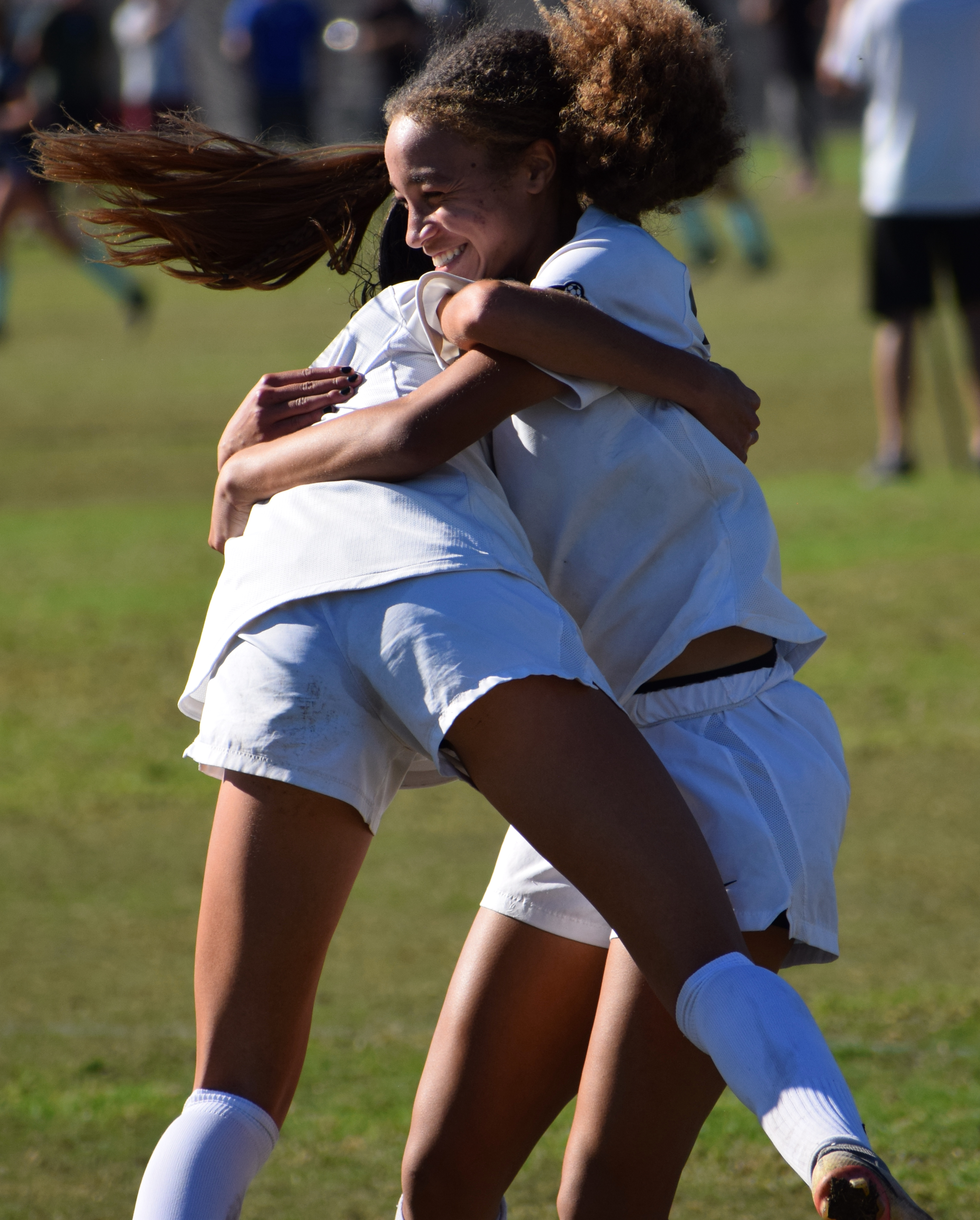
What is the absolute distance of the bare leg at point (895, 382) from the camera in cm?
801

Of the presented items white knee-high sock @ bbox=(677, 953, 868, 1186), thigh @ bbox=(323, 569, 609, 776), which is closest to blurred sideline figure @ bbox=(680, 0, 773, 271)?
thigh @ bbox=(323, 569, 609, 776)

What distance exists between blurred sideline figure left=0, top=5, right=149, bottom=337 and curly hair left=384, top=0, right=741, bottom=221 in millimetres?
10784

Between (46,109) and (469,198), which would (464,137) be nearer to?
(469,198)

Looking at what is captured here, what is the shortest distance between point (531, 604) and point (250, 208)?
36.6 inches

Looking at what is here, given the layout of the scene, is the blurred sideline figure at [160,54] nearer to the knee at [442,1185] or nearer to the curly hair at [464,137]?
the curly hair at [464,137]

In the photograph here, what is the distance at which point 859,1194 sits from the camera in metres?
1.62

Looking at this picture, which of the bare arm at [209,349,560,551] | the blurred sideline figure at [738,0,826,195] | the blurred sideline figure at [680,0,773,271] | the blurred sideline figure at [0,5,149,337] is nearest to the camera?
the bare arm at [209,349,560,551]

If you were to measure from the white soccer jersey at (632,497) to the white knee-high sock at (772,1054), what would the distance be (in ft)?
1.53

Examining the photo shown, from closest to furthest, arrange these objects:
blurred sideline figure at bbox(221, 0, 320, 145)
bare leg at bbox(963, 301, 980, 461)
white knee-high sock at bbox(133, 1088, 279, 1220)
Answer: white knee-high sock at bbox(133, 1088, 279, 1220), bare leg at bbox(963, 301, 980, 461), blurred sideline figure at bbox(221, 0, 320, 145)

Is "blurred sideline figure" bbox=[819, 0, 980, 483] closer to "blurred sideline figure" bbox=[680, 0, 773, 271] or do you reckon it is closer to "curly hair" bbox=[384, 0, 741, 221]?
"blurred sideline figure" bbox=[680, 0, 773, 271]

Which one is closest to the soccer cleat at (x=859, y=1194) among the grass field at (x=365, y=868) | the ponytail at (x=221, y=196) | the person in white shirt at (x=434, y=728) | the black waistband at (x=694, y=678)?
the person in white shirt at (x=434, y=728)

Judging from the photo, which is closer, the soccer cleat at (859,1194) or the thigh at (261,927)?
the soccer cleat at (859,1194)

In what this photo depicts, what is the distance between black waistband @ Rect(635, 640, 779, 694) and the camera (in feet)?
7.06

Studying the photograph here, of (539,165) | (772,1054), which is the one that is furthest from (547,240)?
(772,1054)
